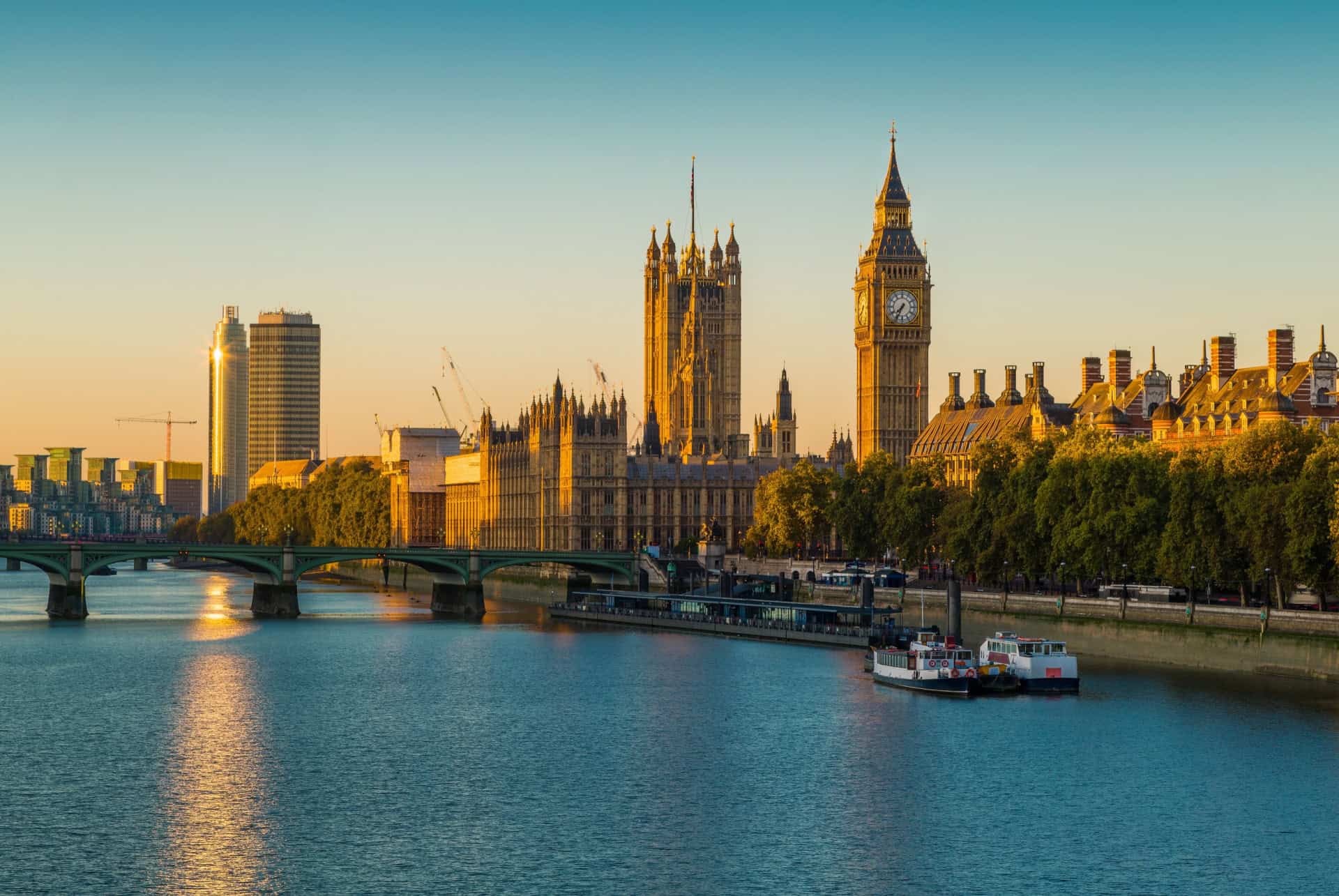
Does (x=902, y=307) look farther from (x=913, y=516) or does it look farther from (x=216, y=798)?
(x=216, y=798)

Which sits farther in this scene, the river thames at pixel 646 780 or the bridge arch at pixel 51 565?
the bridge arch at pixel 51 565

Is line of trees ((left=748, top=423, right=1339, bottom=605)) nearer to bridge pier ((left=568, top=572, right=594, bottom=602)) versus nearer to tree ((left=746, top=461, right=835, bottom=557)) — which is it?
tree ((left=746, top=461, right=835, bottom=557))

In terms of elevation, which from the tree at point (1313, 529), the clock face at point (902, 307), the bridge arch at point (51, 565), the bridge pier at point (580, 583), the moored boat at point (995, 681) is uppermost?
the clock face at point (902, 307)

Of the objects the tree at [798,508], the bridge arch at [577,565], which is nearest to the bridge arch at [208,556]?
the bridge arch at [577,565]

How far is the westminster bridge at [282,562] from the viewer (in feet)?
416

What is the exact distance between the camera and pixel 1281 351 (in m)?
127

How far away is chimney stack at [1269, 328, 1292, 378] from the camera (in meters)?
127

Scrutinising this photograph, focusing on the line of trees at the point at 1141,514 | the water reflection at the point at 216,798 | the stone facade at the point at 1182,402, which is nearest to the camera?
the water reflection at the point at 216,798

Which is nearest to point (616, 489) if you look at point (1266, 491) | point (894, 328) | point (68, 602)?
point (894, 328)

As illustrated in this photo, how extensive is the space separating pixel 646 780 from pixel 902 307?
128m

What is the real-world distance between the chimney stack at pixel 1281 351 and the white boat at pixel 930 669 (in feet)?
152

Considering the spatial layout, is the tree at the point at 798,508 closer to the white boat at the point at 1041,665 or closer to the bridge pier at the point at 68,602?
the bridge pier at the point at 68,602

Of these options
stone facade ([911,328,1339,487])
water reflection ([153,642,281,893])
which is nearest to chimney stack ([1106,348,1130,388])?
stone facade ([911,328,1339,487])

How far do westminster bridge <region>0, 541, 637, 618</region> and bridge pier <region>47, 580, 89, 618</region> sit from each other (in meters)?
0.04
